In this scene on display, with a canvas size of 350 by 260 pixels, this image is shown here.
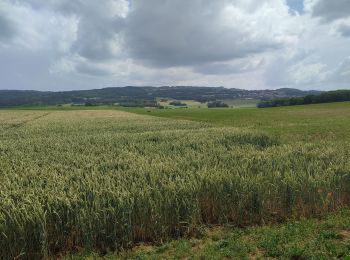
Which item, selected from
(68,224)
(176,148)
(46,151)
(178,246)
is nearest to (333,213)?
(178,246)

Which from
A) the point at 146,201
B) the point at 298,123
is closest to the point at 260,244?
the point at 146,201

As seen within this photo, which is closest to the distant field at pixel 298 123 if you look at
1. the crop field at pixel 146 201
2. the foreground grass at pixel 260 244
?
the crop field at pixel 146 201

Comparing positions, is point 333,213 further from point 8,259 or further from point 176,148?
point 176,148

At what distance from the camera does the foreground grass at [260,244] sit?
7242mm

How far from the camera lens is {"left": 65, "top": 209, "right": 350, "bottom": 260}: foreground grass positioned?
285 inches

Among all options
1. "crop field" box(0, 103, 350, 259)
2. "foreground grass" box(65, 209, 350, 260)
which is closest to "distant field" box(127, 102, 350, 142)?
"crop field" box(0, 103, 350, 259)

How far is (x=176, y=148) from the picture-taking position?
1922cm

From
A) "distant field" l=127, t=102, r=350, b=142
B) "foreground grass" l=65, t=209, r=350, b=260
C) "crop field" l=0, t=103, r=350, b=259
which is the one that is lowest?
"distant field" l=127, t=102, r=350, b=142

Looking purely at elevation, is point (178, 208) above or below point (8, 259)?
above

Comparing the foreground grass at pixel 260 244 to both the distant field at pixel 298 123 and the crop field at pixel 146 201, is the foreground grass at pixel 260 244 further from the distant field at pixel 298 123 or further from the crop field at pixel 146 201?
the distant field at pixel 298 123

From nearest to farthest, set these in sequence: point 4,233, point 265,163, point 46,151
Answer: point 4,233 < point 265,163 < point 46,151

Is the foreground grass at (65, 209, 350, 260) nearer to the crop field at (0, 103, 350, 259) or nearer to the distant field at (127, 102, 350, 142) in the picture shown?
the crop field at (0, 103, 350, 259)

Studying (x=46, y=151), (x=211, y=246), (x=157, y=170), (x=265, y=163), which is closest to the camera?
(x=211, y=246)

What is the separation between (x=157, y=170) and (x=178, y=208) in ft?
9.49
